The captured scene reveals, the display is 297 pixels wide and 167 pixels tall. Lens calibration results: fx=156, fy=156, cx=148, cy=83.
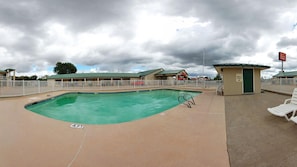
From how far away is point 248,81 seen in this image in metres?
12.3

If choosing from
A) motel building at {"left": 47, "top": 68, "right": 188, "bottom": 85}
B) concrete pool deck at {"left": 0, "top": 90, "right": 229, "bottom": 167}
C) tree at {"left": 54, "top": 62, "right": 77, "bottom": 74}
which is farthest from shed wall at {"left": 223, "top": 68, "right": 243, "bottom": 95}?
tree at {"left": 54, "top": 62, "right": 77, "bottom": 74}

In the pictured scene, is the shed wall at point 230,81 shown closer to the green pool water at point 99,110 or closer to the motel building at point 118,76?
the green pool water at point 99,110

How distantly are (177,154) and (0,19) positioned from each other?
40.8 ft

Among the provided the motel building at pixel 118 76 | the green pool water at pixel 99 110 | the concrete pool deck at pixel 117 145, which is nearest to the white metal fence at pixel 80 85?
the green pool water at pixel 99 110

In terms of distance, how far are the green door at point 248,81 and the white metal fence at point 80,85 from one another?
728cm

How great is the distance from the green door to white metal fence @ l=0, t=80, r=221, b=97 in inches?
287

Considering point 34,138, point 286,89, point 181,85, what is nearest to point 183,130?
point 34,138

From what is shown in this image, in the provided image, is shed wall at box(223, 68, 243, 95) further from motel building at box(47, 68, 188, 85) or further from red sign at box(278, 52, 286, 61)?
red sign at box(278, 52, 286, 61)

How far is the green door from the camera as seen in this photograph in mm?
12195

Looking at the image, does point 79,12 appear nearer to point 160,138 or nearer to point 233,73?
point 160,138

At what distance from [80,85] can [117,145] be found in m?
20.2

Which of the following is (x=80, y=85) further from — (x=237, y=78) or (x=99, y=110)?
(x=237, y=78)

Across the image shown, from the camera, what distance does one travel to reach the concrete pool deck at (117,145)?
2.52 meters

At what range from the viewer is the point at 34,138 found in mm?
3562
